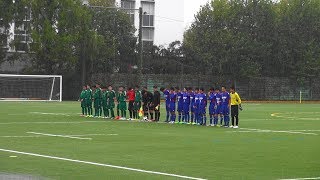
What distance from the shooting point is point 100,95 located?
1467 inches

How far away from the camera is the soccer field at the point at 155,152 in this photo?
1412 cm

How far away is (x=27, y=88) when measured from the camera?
56594 millimetres

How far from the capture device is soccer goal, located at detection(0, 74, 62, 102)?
179ft

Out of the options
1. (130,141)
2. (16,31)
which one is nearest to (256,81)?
(16,31)

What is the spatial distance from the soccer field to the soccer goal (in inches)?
1042

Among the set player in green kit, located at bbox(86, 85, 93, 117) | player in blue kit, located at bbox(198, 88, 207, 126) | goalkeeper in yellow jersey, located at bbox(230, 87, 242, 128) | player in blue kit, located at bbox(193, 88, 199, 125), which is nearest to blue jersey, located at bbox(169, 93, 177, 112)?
player in blue kit, located at bbox(193, 88, 199, 125)

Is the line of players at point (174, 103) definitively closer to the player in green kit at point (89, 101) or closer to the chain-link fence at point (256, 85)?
the player in green kit at point (89, 101)

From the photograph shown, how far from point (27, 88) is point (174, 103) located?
26.2 metres

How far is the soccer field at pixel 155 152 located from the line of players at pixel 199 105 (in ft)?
8.26

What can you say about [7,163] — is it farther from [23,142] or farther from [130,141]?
[130,141]

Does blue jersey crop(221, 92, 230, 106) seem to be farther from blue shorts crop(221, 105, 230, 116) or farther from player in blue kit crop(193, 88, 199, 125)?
player in blue kit crop(193, 88, 199, 125)

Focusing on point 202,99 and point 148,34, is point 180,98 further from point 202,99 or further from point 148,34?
point 148,34

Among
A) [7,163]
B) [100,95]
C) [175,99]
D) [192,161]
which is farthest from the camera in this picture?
[100,95]

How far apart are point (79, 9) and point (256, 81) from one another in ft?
67.5
